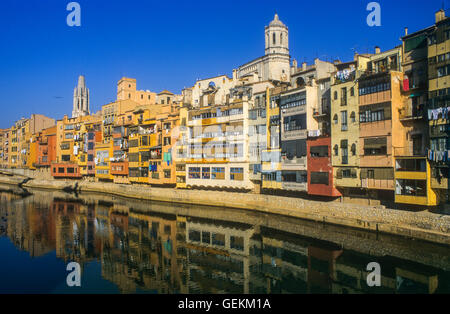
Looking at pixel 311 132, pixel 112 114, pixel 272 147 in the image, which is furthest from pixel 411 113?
pixel 112 114

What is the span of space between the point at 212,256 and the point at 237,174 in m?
20.6

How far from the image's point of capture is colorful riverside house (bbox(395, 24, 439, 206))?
99.3 ft

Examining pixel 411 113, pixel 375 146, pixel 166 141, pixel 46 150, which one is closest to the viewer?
pixel 411 113

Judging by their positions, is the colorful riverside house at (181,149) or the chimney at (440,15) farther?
the colorful riverside house at (181,149)

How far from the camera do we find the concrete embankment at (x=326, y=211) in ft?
94.3

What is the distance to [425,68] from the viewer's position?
32219mm

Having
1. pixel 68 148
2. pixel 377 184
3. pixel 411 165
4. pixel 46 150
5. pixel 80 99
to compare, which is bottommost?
pixel 377 184

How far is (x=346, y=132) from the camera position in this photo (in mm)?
37062

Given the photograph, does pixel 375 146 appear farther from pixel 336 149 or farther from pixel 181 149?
pixel 181 149

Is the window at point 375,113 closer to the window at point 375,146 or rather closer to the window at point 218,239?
the window at point 375,146

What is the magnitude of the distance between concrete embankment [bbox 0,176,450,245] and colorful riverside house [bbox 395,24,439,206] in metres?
1.86

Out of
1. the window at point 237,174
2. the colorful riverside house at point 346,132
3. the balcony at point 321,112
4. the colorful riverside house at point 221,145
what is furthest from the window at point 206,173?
the colorful riverside house at point 346,132

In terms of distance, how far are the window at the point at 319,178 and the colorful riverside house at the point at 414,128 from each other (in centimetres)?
782

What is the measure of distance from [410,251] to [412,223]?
409 centimetres
